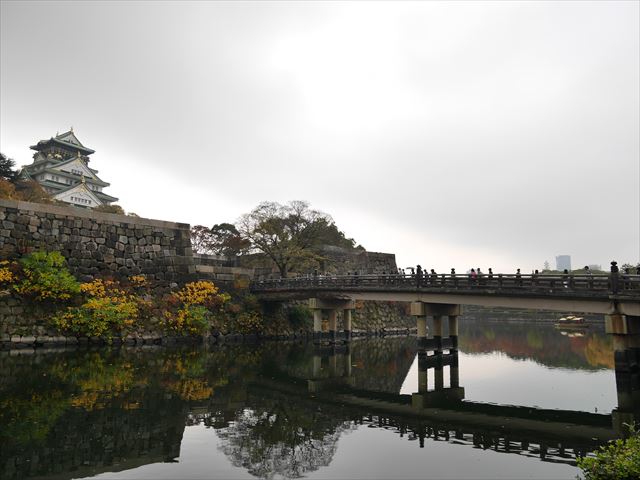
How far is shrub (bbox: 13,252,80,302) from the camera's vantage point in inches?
992

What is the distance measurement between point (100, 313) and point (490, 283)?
2176 cm

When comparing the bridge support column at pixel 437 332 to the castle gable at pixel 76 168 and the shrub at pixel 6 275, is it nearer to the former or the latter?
the shrub at pixel 6 275

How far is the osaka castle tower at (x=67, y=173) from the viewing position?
208ft

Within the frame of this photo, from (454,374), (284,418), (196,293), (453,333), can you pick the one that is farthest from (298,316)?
(284,418)

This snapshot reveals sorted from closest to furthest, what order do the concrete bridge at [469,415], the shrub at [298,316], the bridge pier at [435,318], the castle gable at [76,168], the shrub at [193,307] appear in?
the concrete bridge at [469,415] < the bridge pier at [435,318] < the shrub at [193,307] < the shrub at [298,316] < the castle gable at [76,168]

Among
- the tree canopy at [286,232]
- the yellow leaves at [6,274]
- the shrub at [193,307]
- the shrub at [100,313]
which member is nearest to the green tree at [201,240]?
the tree canopy at [286,232]

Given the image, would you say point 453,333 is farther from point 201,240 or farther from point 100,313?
point 201,240

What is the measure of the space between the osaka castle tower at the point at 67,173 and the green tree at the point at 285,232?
29.6 metres

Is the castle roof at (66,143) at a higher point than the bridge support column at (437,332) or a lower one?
higher

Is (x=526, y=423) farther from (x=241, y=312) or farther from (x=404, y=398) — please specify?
(x=241, y=312)

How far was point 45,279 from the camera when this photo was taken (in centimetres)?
2559

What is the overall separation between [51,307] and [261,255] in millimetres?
27238

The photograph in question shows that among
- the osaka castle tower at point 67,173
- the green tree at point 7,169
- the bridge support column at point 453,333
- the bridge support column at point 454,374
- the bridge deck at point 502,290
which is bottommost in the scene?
the bridge support column at point 454,374

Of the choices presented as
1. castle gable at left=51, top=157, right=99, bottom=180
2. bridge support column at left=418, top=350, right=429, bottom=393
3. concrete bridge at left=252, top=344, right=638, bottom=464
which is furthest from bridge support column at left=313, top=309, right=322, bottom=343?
castle gable at left=51, top=157, right=99, bottom=180
